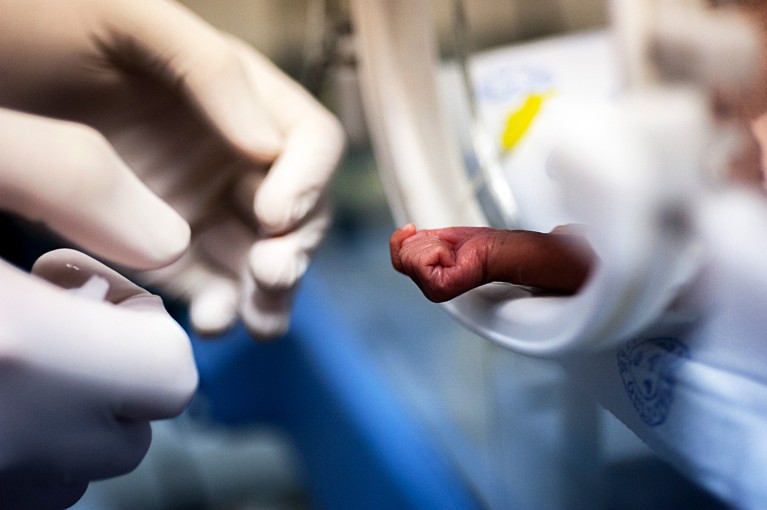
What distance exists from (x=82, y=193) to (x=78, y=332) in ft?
0.16

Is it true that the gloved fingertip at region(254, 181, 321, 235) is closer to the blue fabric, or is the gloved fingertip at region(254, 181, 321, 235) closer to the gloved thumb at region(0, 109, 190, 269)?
the gloved thumb at region(0, 109, 190, 269)

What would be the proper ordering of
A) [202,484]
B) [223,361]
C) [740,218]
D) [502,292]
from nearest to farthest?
[740,218] < [502,292] < [202,484] < [223,361]

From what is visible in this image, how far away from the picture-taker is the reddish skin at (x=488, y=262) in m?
0.25

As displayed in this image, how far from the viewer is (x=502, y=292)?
0.30 meters

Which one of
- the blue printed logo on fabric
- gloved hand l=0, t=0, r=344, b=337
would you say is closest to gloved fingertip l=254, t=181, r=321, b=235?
gloved hand l=0, t=0, r=344, b=337

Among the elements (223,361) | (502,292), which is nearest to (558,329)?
(502,292)

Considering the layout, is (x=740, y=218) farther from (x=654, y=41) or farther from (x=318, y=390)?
(x=318, y=390)

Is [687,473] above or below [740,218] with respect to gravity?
below

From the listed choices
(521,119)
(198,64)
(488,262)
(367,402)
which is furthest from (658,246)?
(367,402)

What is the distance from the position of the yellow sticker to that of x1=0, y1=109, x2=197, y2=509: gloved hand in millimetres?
345

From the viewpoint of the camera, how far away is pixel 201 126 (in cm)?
30

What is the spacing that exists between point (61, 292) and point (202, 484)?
306 mm

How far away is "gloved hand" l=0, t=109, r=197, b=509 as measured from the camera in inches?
7.8

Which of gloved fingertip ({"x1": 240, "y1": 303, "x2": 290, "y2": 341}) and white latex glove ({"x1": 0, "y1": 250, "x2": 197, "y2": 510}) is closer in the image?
white latex glove ({"x1": 0, "y1": 250, "x2": 197, "y2": 510})
